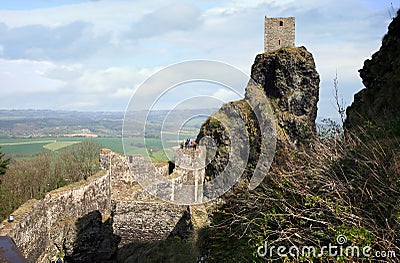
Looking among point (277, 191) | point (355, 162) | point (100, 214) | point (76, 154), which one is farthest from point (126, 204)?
point (76, 154)

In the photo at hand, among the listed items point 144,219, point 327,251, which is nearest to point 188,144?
point 144,219

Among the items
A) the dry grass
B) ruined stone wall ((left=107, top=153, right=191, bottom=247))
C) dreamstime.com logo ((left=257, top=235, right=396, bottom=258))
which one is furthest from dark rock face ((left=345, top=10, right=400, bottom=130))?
dreamstime.com logo ((left=257, top=235, right=396, bottom=258))

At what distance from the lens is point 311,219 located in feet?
9.87

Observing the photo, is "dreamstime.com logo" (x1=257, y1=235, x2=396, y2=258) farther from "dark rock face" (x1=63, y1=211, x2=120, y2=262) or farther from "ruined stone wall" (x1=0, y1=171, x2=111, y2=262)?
"dark rock face" (x1=63, y1=211, x2=120, y2=262)

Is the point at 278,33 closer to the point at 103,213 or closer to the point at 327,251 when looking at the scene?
the point at 103,213

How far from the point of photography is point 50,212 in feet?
27.8

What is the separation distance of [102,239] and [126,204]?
1964 mm

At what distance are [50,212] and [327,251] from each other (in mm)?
7069

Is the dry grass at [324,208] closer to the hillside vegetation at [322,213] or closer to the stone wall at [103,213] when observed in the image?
the hillside vegetation at [322,213]

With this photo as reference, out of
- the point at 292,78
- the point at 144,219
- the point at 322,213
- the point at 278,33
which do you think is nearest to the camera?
the point at 322,213

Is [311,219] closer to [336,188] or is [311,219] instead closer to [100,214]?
[336,188]

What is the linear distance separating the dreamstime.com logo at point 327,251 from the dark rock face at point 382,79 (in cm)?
612

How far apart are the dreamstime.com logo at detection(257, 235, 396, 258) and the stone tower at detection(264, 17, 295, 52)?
24668 mm

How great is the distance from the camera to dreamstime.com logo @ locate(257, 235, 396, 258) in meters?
2.71
